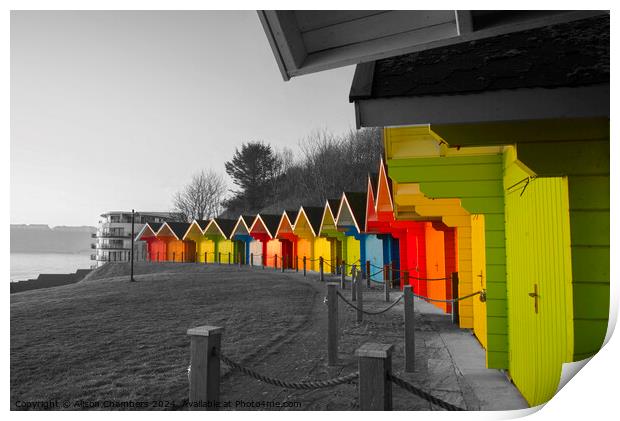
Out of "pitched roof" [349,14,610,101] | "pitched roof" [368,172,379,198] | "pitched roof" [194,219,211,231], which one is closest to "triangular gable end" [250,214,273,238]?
"pitched roof" [194,219,211,231]

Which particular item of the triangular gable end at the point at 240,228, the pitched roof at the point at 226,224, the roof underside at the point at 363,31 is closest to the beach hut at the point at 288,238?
the triangular gable end at the point at 240,228

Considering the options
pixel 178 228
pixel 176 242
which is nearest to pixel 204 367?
pixel 178 228

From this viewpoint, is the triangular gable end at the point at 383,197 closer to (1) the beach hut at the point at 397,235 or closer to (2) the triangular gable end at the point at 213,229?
(1) the beach hut at the point at 397,235

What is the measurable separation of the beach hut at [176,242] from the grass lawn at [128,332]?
1604 cm

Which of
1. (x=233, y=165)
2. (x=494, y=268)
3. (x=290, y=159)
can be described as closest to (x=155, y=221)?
(x=233, y=165)

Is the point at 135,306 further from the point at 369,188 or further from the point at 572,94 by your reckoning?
the point at 572,94

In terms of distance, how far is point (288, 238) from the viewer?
77.2 ft

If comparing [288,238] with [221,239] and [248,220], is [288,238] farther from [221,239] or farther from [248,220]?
[221,239]

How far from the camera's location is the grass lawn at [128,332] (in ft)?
15.9

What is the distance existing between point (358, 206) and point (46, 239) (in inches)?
495

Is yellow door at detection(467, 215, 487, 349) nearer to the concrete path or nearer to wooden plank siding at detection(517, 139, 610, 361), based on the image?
the concrete path

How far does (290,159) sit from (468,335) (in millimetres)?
14578

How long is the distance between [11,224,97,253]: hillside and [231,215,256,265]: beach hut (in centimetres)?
1881
